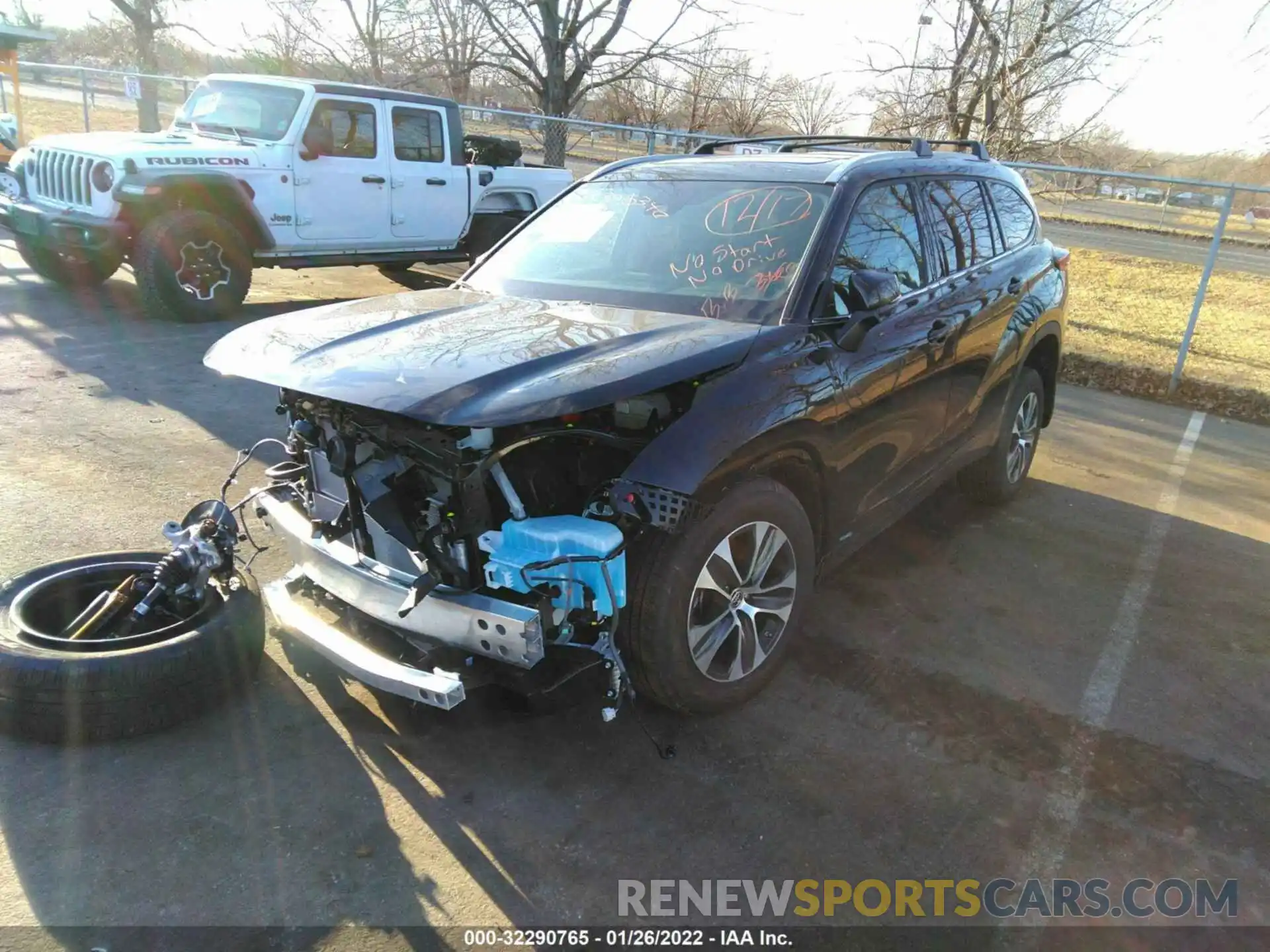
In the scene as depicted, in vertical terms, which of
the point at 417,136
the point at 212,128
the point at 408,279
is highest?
the point at 417,136

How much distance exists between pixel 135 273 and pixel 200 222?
76cm

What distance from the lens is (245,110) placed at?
30.0ft

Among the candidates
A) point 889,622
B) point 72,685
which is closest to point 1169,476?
point 889,622

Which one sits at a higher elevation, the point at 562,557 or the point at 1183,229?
the point at 1183,229

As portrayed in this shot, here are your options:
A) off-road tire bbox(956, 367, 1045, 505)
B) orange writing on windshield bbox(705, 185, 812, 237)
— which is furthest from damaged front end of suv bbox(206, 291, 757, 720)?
off-road tire bbox(956, 367, 1045, 505)

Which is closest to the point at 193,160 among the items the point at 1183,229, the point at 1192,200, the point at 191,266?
the point at 191,266

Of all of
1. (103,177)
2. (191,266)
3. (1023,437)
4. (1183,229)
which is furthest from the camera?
(1183,229)

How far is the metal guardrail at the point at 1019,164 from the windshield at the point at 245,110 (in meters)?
2.74

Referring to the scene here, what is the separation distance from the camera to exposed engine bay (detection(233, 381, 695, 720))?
264cm

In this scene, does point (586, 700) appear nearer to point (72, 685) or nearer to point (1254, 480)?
point (72, 685)

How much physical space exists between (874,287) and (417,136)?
812cm

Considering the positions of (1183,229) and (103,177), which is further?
(1183,229)

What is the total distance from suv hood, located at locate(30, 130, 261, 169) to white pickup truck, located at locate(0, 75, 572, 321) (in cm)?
2

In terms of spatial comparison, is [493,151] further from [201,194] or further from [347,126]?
[201,194]
